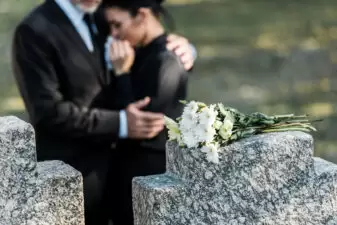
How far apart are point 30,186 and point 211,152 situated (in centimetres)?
58

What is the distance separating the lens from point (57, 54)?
13.3ft

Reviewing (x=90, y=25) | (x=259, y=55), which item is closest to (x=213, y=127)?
(x=90, y=25)

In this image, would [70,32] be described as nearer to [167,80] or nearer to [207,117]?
[167,80]

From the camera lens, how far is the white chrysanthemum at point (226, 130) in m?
2.98

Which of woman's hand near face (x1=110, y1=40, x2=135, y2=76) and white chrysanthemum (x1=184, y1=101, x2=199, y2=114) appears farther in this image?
woman's hand near face (x1=110, y1=40, x2=135, y2=76)

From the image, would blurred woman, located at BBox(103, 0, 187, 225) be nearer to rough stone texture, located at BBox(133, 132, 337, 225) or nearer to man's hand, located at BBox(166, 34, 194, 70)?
man's hand, located at BBox(166, 34, 194, 70)

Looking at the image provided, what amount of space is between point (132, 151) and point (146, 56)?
440mm

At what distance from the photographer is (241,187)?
297 centimetres

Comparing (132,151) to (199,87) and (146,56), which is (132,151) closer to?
→ (146,56)

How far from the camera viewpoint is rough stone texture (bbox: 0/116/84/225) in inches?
112

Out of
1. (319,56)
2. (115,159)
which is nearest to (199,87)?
(319,56)

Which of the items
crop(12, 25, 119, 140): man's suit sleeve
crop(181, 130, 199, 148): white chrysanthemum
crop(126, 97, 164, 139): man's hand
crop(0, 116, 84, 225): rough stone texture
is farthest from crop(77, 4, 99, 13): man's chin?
crop(181, 130, 199, 148): white chrysanthemum

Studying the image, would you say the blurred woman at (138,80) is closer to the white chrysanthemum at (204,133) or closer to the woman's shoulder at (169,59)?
the woman's shoulder at (169,59)

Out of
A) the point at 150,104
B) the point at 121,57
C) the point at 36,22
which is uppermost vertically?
the point at 36,22
